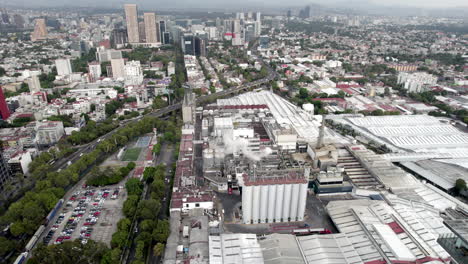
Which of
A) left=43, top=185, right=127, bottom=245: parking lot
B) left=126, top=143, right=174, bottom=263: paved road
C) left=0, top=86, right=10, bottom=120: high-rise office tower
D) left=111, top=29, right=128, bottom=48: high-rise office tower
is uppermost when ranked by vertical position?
left=111, top=29, right=128, bottom=48: high-rise office tower

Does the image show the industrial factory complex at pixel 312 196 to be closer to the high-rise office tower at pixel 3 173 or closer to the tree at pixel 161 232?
the tree at pixel 161 232

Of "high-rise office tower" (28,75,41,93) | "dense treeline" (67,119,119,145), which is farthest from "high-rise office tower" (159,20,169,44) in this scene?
"dense treeline" (67,119,119,145)

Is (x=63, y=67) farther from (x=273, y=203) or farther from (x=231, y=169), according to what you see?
(x=273, y=203)

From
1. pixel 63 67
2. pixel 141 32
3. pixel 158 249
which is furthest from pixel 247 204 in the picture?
pixel 141 32

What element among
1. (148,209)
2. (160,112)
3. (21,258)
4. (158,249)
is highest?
(148,209)

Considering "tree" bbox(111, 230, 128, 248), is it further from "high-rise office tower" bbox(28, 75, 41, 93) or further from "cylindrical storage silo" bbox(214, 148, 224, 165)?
"high-rise office tower" bbox(28, 75, 41, 93)

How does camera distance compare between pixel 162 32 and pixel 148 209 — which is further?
pixel 162 32

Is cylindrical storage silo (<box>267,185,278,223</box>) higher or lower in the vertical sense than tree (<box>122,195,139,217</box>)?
higher

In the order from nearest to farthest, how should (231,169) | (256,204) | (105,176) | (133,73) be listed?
(256,204)
(231,169)
(105,176)
(133,73)
